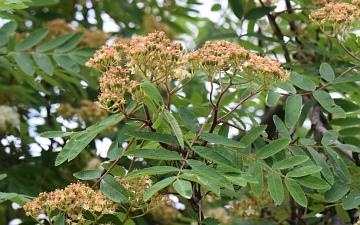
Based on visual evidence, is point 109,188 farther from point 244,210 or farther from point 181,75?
point 244,210

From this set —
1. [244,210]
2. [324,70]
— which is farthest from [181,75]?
[244,210]

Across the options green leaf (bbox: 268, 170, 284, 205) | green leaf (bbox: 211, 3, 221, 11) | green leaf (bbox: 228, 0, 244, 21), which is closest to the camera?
green leaf (bbox: 268, 170, 284, 205)

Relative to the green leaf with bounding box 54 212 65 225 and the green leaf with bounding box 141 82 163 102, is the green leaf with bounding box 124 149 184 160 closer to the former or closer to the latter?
the green leaf with bounding box 141 82 163 102

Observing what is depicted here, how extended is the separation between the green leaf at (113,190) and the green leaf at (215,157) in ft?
0.86

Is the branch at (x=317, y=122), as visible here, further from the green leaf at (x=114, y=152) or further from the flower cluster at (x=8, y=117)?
the flower cluster at (x=8, y=117)

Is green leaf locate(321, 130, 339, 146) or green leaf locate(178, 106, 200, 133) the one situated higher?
green leaf locate(178, 106, 200, 133)

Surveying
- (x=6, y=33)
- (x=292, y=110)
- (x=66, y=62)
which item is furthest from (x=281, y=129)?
(x=6, y=33)

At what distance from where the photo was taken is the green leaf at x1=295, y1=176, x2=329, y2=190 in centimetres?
204

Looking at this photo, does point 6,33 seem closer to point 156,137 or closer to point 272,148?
point 156,137

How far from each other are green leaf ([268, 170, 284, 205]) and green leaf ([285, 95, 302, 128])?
22cm

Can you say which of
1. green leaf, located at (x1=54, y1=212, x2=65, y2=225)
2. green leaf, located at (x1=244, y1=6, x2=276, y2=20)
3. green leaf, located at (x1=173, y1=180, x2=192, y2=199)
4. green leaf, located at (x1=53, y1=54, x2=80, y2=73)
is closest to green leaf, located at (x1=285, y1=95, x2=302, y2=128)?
green leaf, located at (x1=173, y1=180, x2=192, y2=199)

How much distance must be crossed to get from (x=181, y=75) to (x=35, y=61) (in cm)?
143

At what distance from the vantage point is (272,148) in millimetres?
2137

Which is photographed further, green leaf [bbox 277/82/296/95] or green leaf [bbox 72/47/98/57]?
green leaf [bbox 72/47/98/57]
